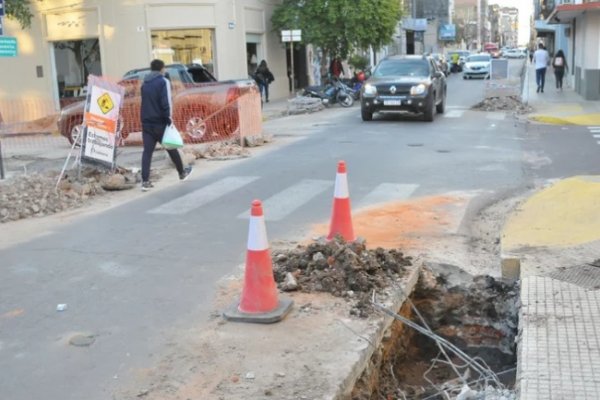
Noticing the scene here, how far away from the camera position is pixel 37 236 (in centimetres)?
776

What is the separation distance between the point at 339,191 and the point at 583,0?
2111 centimetres

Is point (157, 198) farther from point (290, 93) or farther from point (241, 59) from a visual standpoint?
point (290, 93)

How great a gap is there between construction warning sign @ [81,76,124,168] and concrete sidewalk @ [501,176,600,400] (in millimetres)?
6075

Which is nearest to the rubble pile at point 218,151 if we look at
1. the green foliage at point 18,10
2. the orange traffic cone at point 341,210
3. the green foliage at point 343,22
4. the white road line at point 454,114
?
the orange traffic cone at point 341,210

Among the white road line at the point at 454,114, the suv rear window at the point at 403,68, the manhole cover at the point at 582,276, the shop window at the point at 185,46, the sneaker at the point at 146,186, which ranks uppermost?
the shop window at the point at 185,46

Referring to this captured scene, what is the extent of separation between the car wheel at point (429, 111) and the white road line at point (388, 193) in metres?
8.84

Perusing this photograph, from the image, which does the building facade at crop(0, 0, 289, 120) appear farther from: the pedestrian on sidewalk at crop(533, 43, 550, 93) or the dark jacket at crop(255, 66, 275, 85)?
the pedestrian on sidewalk at crop(533, 43, 550, 93)

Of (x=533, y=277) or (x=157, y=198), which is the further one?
(x=157, y=198)

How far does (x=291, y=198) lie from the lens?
929 centimetres

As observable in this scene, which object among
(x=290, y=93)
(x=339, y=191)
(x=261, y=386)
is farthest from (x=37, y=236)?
(x=290, y=93)

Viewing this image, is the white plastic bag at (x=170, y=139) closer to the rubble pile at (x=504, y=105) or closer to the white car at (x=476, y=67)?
the rubble pile at (x=504, y=105)

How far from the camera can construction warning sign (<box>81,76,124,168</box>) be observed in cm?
1034

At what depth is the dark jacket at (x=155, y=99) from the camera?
10.1m

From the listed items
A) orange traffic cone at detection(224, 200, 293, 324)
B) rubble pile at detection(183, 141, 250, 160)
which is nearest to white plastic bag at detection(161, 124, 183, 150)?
rubble pile at detection(183, 141, 250, 160)
